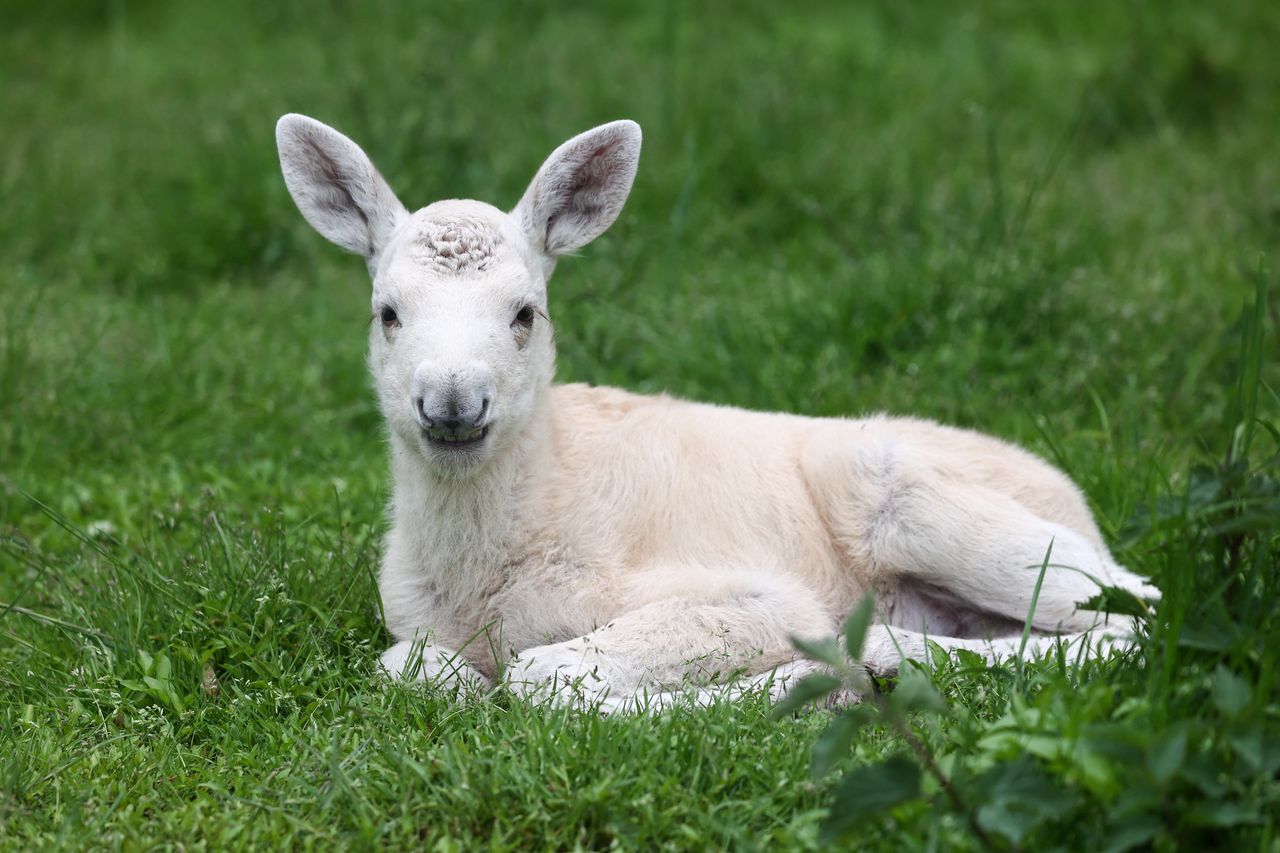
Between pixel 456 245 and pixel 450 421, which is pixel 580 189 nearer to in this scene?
pixel 456 245

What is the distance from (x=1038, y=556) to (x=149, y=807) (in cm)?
303

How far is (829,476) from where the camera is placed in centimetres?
523

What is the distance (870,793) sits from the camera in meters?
3.02

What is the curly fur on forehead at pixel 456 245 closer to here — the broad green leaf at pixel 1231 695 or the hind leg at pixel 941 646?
the hind leg at pixel 941 646

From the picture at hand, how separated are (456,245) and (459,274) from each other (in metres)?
0.12

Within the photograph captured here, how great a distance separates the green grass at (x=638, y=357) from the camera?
357cm

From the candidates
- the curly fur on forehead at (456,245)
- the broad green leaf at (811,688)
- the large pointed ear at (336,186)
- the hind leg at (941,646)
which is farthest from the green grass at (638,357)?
the curly fur on forehead at (456,245)

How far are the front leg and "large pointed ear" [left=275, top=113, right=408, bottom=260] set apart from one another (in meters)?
1.70

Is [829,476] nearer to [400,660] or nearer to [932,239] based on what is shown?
[400,660]

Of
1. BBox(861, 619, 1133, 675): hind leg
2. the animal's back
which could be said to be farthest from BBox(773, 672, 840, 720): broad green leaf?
the animal's back

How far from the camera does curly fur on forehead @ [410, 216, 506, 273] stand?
15.2 feet

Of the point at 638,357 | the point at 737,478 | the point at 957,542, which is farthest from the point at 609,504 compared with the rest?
the point at 638,357

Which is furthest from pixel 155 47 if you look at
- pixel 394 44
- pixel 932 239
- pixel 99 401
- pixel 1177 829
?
pixel 1177 829

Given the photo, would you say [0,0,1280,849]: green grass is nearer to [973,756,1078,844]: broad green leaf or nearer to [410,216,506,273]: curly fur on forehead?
[973,756,1078,844]: broad green leaf
